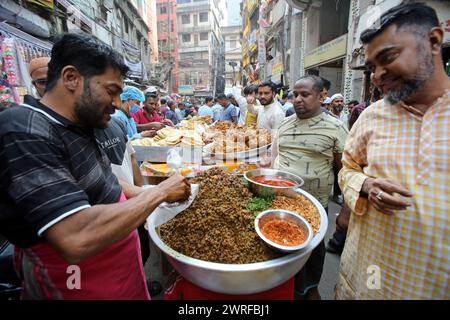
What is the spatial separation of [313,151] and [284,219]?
111cm

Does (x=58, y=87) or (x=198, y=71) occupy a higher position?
(x=198, y=71)

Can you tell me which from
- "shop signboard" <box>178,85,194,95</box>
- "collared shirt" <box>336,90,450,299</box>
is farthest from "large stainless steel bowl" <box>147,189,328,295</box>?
"shop signboard" <box>178,85,194,95</box>

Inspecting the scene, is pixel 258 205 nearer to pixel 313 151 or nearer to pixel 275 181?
pixel 275 181

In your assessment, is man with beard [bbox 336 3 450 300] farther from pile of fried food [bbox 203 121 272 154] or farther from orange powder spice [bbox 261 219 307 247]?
pile of fried food [bbox 203 121 272 154]

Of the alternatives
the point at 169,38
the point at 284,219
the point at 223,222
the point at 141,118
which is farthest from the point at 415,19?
the point at 169,38

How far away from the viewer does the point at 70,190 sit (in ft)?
3.17

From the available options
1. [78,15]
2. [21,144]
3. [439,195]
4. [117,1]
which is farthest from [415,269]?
[117,1]

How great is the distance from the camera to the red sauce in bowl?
2.15 metres

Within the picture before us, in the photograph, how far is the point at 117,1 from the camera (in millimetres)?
15828

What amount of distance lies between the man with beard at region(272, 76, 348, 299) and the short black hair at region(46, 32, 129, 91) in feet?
6.73

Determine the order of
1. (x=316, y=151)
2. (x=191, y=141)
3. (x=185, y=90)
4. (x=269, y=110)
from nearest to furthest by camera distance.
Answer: (x=316, y=151), (x=191, y=141), (x=269, y=110), (x=185, y=90)

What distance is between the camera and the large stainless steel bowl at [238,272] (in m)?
1.29
